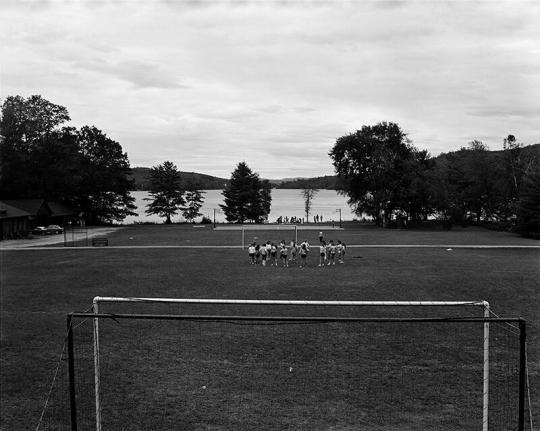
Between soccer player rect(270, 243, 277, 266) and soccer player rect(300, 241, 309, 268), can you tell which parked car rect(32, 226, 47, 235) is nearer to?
soccer player rect(270, 243, 277, 266)

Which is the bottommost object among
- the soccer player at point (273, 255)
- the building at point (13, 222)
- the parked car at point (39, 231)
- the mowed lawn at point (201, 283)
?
the mowed lawn at point (201, 283)

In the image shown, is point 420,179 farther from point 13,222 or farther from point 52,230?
point 13,222

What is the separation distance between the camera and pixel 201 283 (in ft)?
86.9

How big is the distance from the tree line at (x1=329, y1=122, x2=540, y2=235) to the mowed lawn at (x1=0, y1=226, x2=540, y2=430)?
23347mm

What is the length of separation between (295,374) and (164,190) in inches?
2886

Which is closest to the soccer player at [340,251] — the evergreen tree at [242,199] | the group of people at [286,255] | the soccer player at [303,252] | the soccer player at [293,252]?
the group of people at [286,255]

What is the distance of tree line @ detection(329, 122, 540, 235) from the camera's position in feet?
212

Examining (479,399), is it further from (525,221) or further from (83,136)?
(83,136)

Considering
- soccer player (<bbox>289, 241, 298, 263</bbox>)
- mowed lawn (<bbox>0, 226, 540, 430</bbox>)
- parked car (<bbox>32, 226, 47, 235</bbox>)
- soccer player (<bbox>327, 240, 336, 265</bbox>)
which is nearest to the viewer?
mowed lawn (<bbox>0, 226, 540, 430</bbox>)

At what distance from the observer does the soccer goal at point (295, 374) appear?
11719 millimetres

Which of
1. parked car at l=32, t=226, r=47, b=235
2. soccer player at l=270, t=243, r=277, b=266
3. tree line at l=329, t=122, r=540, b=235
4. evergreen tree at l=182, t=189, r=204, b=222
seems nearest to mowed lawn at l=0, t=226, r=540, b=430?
soccer player at l=270, t=243, r=277, b=266

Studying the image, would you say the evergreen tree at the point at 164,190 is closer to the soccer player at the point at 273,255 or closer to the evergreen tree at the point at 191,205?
the evergreen tree at the point at 191,205

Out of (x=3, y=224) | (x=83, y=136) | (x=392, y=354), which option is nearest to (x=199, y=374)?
(x=392, y=354)

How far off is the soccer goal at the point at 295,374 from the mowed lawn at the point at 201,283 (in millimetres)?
1289
